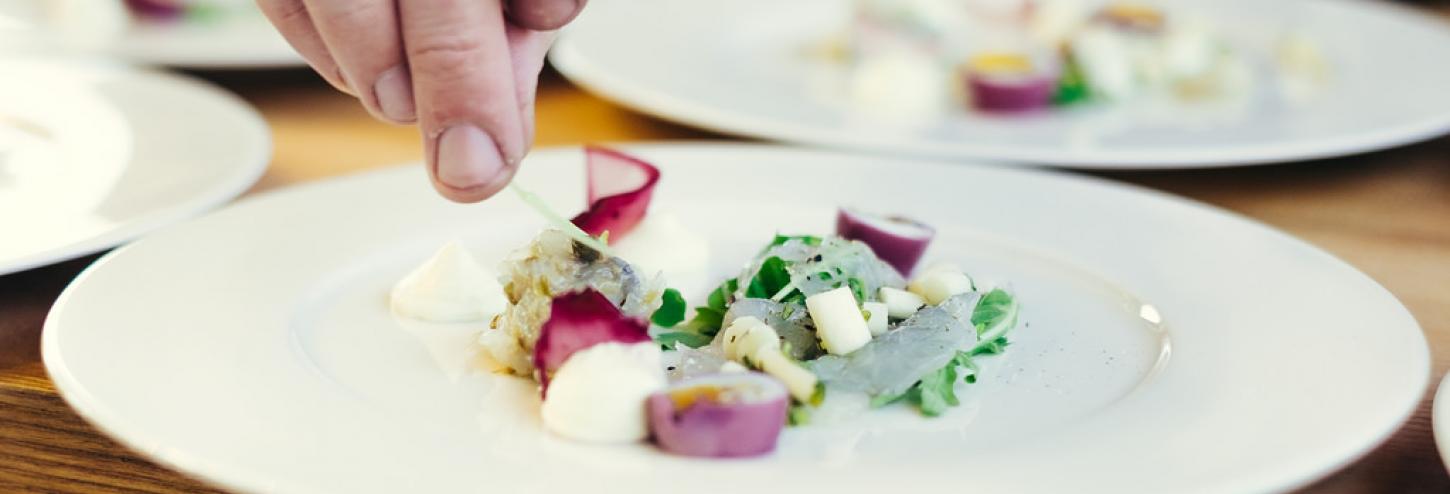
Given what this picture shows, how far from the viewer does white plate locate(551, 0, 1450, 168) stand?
175 centimetres

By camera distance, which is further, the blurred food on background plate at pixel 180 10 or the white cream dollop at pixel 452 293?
the blurred food on background plate at pixel 180 10

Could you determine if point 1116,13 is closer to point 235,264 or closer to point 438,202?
point 438,202

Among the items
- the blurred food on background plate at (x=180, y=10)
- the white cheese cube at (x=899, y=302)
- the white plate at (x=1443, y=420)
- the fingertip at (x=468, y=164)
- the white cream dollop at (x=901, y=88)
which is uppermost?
the fingertip at (x=468, y=164)

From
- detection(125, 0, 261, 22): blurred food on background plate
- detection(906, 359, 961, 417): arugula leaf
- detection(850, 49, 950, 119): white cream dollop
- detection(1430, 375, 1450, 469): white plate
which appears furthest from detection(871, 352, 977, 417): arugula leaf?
detection(125, 0, 261, 22): blurred food on background plate

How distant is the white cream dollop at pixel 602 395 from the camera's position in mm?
958

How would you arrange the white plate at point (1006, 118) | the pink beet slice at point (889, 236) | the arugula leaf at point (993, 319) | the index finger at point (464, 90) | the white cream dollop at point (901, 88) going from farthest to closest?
the white cream dollop at point (901, 88), the white plate at point (1006, 118), the pink beet slice at point (889, 236), the arugula leaf at point (993, 319), the index finger at point (464, 90)

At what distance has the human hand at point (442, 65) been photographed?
841mm

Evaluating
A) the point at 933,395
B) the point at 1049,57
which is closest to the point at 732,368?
the point at 933,395

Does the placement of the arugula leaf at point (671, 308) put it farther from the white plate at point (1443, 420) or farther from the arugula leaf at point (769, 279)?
the white plate at point (1443, 420)

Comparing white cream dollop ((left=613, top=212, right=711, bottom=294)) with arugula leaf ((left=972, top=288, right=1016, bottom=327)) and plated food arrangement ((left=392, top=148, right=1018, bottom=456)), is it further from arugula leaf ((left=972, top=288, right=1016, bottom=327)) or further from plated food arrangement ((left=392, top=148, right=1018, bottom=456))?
arugula leaf ((left=972, top=288, right=1016, bottom=327))

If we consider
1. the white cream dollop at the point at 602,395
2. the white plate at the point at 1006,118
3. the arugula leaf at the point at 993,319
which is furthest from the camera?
the white plate at the point at 1006,118

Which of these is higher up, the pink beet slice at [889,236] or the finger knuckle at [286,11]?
the finger knuckle at [286,11]

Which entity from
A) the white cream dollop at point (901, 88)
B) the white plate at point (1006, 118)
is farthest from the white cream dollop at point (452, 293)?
the white cream dollop at point (901, 88)

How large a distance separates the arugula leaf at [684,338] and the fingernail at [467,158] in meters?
0.31
